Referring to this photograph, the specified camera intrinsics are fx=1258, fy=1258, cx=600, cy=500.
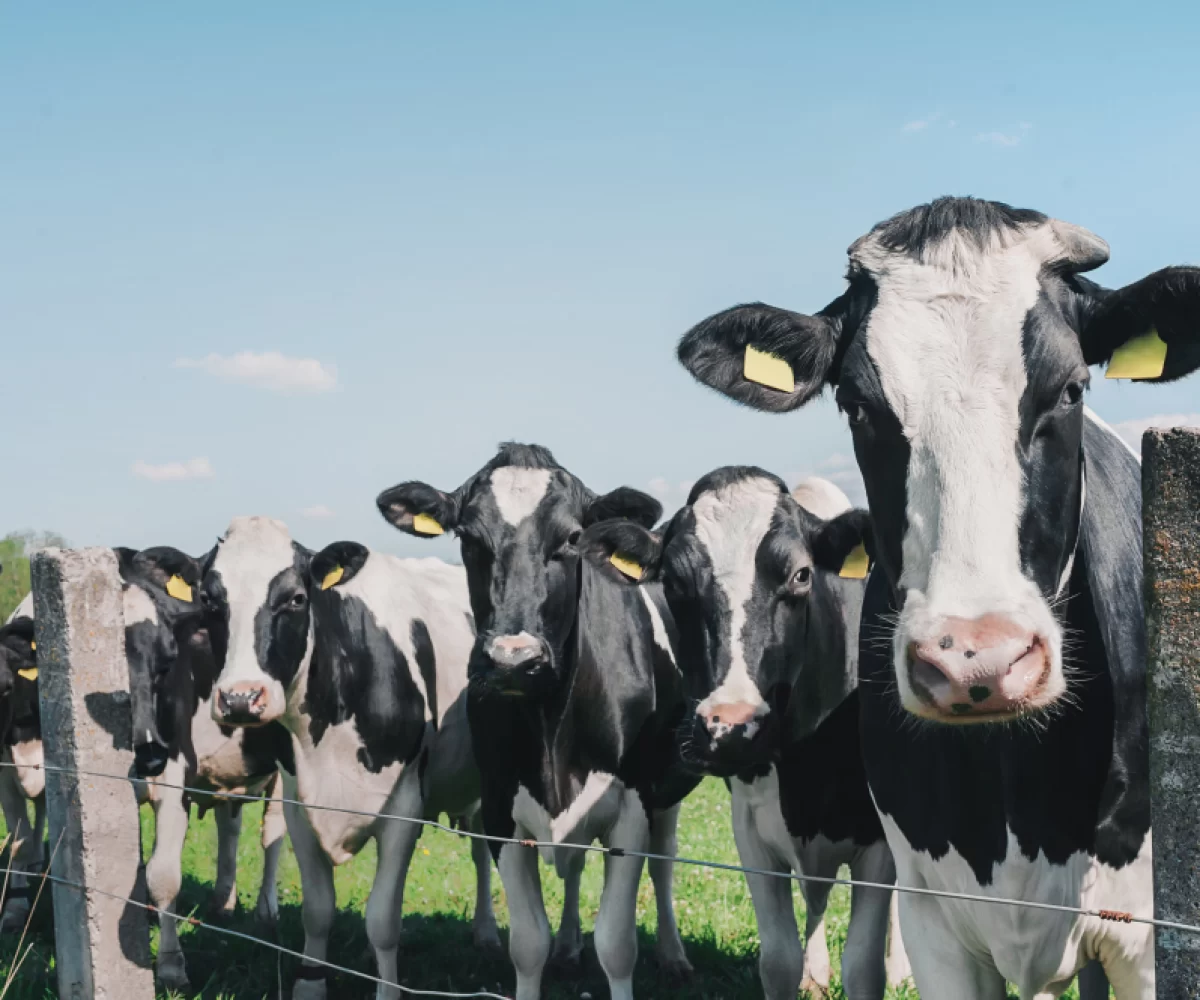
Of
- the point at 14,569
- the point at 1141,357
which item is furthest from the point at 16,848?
the point at 14,569

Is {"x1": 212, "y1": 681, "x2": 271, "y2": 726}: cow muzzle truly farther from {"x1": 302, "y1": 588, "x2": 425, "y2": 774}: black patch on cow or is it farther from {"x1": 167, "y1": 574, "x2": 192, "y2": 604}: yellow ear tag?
{"x1": 167, "y1": 574, "x2": 192, "y2": 604}: yellow ear tag

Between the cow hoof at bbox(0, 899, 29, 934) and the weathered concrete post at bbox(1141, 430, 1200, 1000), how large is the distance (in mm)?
7818

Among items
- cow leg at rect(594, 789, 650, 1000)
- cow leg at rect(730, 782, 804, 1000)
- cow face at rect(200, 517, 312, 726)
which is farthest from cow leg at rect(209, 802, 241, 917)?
cow leg at rect(730, 782, 804, 1000)

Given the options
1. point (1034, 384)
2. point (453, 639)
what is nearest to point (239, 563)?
point (453, 639)

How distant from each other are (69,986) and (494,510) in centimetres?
256

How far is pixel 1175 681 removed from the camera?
2.06 metres

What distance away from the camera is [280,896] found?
9203mm

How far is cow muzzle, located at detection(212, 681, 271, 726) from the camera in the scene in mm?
5883

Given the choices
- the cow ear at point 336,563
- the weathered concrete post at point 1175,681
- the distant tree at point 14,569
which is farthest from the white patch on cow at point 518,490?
the distant tree at point 14,569

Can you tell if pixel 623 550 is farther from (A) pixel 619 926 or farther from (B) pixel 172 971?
(B) pixel 172 971

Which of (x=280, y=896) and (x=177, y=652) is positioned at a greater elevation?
(x=177, y=652)

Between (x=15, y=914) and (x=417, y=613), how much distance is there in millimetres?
3525

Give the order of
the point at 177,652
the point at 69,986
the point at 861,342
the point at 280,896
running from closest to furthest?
1. the point at 861,342
2. the point at 69,986
3. the point at 177,652
4. the point at 280,896

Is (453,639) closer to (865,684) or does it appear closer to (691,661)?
(691,661)
